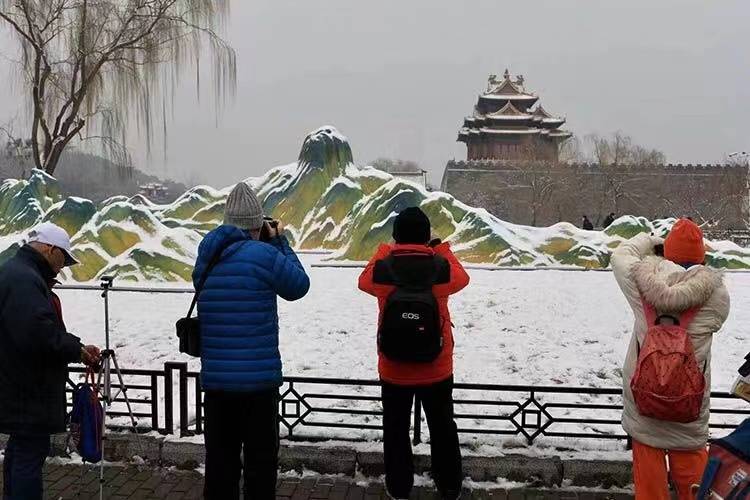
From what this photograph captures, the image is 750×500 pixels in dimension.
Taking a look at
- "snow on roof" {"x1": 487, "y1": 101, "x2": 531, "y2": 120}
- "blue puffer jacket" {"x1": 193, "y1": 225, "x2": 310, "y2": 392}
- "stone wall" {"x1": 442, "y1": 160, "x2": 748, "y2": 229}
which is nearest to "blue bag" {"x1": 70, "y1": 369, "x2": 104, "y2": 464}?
"blue puffer jacket" {"x1": 193, "y1": 225, "x2": 310, "y2": 392}

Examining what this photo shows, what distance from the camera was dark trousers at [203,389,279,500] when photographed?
2680 millimetres

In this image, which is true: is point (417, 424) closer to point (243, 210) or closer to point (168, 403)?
point (168, 403)

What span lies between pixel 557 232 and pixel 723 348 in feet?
16.6

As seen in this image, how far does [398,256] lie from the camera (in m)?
3.00

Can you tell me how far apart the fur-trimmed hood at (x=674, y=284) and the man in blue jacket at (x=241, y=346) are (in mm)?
1440

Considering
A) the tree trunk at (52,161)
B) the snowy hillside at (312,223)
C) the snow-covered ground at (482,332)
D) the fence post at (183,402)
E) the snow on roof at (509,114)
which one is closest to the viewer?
the fence post at (183,402)

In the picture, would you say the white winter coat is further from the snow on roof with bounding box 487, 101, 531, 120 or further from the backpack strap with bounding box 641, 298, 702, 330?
the snow on roof with bounding box 487, 101, 531, 120

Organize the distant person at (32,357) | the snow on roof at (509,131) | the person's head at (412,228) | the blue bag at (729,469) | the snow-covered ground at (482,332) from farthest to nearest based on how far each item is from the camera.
Answer: the snow on roof at (509,131) → the snow-covered ground at (482,332) → the person's head at (412,228) → the distant person at (32,357) → the blue bag at (729,469)

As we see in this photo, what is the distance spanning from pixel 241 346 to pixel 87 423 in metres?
1.07

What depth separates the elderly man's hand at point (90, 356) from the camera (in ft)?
9.03

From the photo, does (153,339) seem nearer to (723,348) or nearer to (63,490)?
(63,490)

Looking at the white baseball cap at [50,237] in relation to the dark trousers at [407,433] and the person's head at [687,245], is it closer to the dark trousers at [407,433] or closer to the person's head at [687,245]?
the dark trousers at [407,433]

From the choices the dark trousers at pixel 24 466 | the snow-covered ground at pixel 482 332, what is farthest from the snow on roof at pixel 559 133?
the dark trousers at pixel 24 466

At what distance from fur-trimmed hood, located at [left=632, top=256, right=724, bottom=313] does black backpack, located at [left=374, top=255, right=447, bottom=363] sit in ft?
2.97
